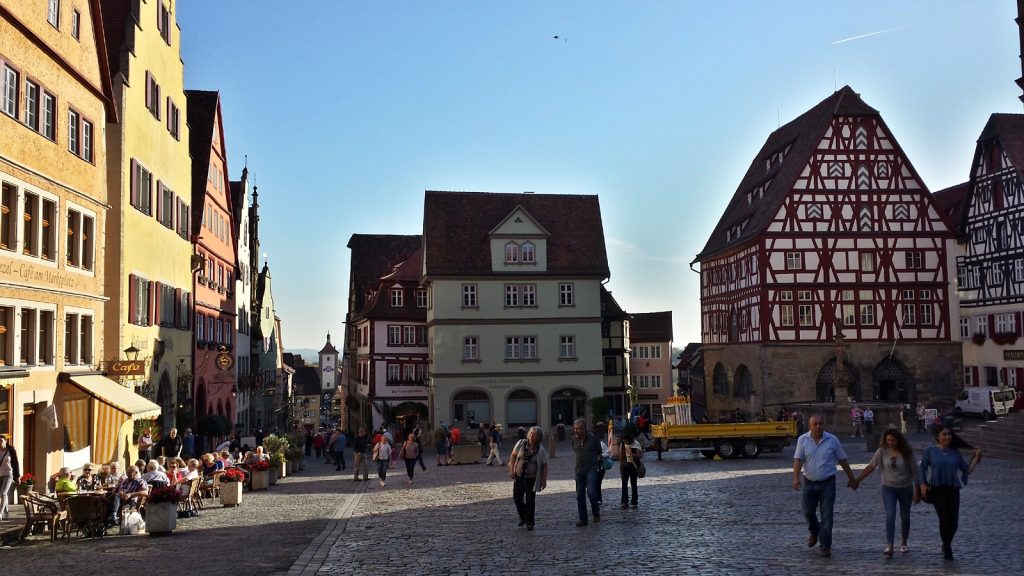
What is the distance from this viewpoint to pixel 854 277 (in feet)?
172

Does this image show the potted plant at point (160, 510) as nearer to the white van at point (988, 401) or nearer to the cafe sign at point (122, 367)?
the cafe sign at point (122, 367)

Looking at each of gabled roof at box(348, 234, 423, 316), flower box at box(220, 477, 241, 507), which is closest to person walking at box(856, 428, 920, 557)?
flower box at box(220, 477, 241, 507)

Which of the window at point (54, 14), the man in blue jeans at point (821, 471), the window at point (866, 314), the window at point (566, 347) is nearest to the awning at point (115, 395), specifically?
the window at point (54, 14)

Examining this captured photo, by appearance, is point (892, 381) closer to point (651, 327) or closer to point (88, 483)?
point (651, 327)

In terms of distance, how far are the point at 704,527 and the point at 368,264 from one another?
2132 inches

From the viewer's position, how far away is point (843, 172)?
51.8 metres

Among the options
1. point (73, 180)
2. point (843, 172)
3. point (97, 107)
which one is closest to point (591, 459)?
point (73, 180)

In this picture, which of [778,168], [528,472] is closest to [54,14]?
[528,472]

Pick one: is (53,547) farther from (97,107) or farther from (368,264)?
(368,264)

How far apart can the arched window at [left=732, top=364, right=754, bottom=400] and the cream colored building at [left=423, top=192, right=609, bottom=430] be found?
27.8 feet

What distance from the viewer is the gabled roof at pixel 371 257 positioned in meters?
66.9

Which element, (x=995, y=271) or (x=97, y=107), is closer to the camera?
(x=97, y=107)

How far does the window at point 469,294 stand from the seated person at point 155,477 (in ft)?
110

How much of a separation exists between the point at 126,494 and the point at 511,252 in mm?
36372
